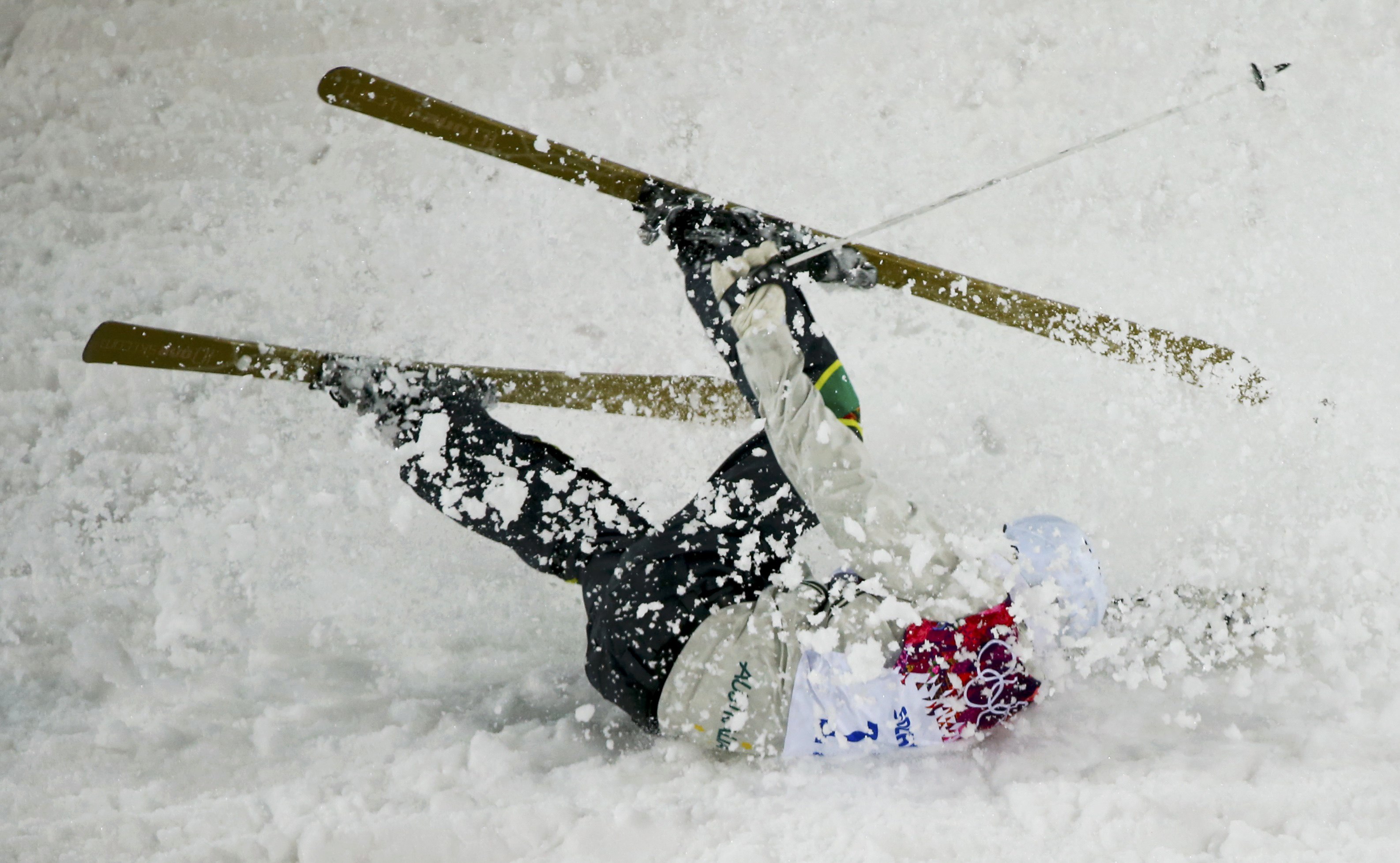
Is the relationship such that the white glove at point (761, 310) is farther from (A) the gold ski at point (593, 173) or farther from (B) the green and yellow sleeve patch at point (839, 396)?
(A) the gold ski at point (593, 173)

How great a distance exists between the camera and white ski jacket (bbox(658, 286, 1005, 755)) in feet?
4.43

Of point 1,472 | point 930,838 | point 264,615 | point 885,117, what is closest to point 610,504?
point 930,838

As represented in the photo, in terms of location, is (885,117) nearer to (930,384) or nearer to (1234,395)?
(930,384)

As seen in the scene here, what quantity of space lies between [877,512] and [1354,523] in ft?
4.80

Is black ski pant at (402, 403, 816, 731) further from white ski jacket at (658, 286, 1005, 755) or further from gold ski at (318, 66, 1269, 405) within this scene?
gold ski at (318, 66, 1269, 405)

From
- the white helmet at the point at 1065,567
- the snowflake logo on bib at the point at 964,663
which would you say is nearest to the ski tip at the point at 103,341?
the snowflake logo on bib at the point at 964,663

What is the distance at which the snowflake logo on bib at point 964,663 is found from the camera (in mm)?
1407

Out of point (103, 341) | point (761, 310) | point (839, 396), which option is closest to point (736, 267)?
point (761, 310)

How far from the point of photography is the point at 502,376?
1.97m

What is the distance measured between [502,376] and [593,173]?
460 mm

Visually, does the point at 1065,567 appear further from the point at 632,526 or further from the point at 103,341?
the point at 103,341

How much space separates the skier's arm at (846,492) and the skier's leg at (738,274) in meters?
0.12

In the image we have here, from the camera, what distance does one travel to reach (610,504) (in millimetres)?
1787

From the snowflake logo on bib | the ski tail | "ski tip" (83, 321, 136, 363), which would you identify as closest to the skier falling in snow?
the snowflake logo on bib
